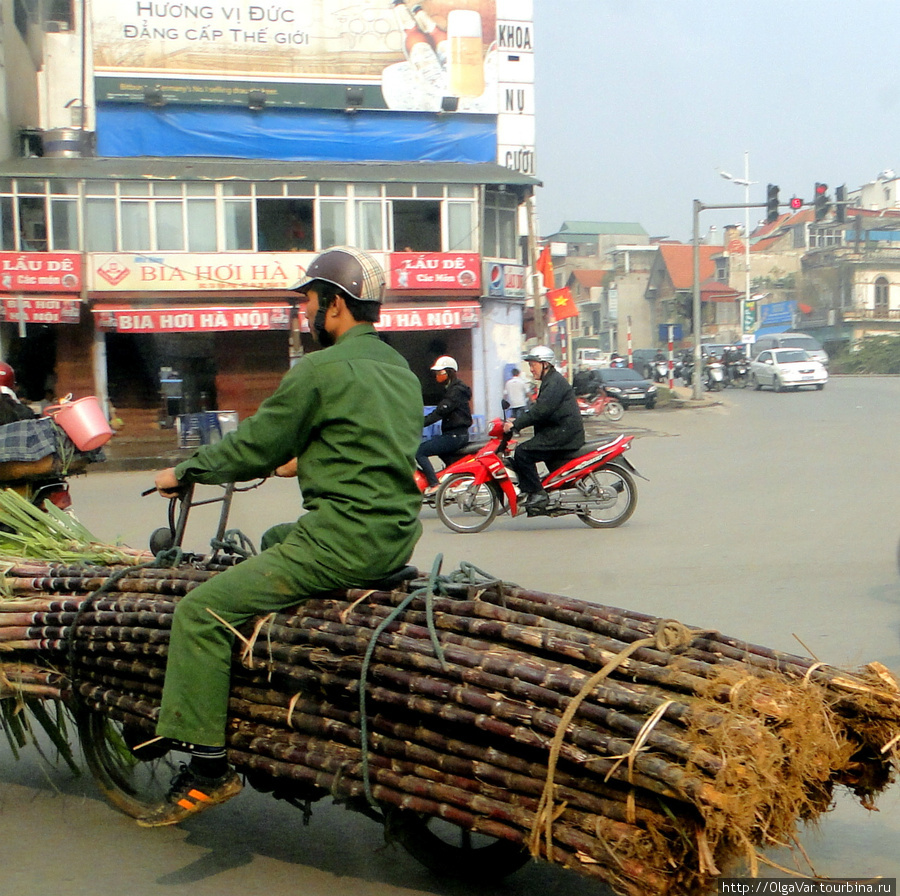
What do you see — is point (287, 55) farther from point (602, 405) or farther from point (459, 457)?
point (459, 457)

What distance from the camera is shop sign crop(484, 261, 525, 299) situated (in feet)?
90.9

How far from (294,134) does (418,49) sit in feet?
18.4

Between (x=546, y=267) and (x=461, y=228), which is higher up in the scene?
(x=461, y=228)

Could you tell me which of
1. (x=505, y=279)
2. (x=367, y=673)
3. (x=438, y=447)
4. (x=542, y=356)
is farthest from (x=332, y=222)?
(x=367, y=673)

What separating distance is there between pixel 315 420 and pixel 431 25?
112 ft

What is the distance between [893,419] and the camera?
22984 mm

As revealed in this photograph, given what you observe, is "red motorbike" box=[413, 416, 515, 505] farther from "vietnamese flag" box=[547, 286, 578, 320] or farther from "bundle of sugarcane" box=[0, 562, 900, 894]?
"vietnamese flag" box=[547, 286, 578, 320]

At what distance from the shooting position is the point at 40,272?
23797 millimetres

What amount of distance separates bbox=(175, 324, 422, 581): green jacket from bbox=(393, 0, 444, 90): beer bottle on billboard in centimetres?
3201

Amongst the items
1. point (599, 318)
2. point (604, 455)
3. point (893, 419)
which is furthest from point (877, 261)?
point (604, 455)

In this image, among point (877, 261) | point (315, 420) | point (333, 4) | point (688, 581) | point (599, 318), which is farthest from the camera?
point (599, 318)

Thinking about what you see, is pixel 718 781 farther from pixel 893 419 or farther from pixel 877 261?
pixel 877 261

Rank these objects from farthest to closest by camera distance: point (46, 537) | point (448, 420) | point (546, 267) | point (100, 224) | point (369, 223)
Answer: point (546, 267) < point (369, 223) < point (100, 224) < point (448, 420) < point (46, 537)

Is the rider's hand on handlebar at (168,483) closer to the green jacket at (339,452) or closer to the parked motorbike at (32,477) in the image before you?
the green jacket at (339,452)
